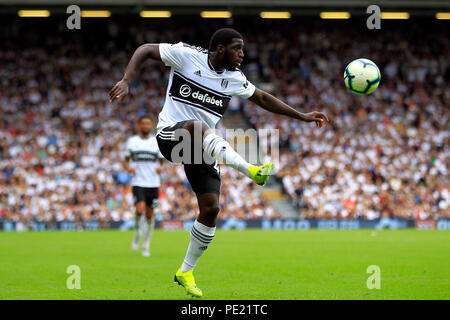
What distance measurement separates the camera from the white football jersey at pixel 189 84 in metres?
8.16

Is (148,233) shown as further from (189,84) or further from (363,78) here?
(189,84)

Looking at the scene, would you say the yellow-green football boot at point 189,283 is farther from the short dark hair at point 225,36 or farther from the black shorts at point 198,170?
the short dark hair at point 225,36

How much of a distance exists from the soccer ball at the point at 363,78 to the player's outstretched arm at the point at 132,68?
310 cm

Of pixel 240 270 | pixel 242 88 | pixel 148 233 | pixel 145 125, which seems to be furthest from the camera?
pixel 145 125

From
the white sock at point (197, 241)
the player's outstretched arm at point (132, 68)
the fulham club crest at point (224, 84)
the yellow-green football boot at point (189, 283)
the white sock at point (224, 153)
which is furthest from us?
the fulham club crest at point (224, 84)

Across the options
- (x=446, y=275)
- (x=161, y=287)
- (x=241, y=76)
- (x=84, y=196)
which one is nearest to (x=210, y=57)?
(x=241, y=76)

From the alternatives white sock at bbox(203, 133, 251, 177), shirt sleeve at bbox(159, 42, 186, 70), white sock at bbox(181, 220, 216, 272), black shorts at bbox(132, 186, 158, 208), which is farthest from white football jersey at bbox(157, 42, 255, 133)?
black shorts at bbox(132, 186, 158, 208)

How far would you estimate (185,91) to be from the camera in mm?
8219

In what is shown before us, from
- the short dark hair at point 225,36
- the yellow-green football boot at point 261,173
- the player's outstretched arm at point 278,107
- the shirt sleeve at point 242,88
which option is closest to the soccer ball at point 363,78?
the player's outstretched arm at point 278,107

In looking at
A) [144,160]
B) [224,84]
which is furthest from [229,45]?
[144,160]

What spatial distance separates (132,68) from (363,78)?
3.61 metres

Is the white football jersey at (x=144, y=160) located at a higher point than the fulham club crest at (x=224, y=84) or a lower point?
lower

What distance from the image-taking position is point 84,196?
28.2m
